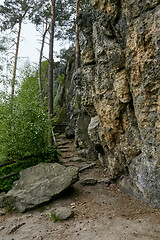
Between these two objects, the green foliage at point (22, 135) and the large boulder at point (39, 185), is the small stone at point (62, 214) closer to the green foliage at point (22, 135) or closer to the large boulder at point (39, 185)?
the large boulder at point (39, 185)

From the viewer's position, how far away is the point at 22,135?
7.34m

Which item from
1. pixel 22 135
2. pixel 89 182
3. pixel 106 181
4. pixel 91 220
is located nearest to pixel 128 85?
pixel 106 181

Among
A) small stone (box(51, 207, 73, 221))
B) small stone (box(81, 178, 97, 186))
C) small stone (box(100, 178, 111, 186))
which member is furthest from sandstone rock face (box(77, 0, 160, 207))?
small stone (box(51, 207, 73, 221))

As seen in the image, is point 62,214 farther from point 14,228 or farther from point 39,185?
point 39,185

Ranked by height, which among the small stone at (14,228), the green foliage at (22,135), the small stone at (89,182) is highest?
the green foliage at (22,135)

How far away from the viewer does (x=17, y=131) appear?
7465 millimetres

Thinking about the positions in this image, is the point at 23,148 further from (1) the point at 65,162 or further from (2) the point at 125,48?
(2) the point at 125,48

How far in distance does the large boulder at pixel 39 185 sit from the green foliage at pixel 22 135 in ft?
2.87

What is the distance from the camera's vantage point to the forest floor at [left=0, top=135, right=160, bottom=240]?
3.88 meters

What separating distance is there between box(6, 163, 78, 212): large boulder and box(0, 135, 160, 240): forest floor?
10.8 inches

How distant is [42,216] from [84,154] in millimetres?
4910

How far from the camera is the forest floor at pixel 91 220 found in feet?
12.7

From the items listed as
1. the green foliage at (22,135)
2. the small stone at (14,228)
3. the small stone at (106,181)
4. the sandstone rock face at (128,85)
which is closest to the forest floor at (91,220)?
the small stone at (14,228)

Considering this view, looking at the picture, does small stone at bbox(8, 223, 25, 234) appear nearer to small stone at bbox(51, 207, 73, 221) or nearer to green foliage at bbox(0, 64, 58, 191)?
small stone at bbox(51, 207, 73, 221)
